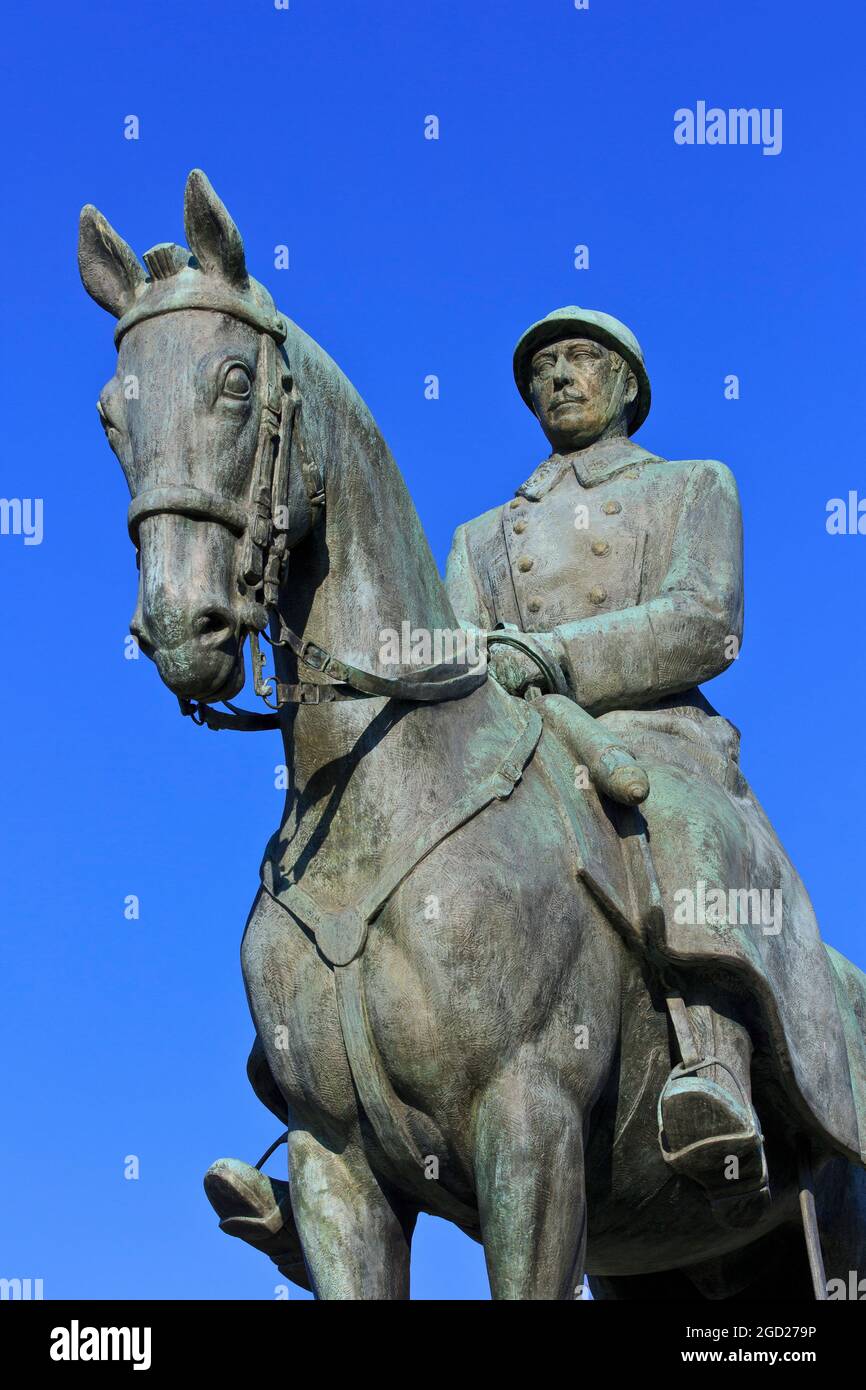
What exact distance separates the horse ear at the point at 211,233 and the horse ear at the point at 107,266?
0.28 metres

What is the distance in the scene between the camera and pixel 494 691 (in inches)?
400

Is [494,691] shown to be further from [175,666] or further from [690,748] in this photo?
[175,666]

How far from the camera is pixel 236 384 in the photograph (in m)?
8.98

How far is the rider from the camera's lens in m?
9.98

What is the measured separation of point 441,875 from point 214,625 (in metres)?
1.37

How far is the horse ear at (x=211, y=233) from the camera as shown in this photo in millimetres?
9023

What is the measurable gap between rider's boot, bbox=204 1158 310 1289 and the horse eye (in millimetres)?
3548

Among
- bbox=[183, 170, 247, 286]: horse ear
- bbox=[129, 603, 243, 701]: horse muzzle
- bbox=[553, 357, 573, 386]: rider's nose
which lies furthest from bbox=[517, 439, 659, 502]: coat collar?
bbox=[129, 603, 243, 701]: horse muzzle

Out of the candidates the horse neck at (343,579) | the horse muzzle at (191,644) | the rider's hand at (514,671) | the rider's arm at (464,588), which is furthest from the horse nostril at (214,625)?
the rider's arm at (464,588)

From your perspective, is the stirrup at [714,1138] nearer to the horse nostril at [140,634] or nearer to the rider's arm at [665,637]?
the rider's arm at [665,637]

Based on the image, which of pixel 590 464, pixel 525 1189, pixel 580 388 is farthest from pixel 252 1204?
pixel 580 388

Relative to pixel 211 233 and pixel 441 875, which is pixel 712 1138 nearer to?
pixel 441 875

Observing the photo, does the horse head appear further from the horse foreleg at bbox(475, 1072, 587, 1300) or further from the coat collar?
the coat collar
